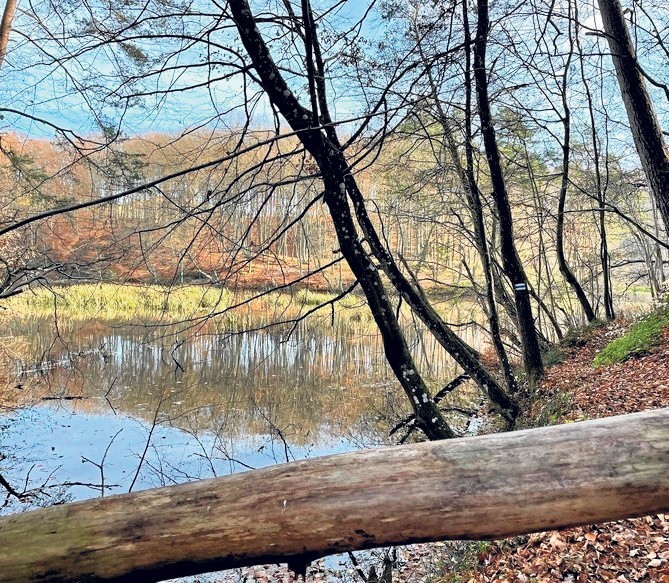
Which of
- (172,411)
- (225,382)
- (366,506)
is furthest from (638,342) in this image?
(172,411)

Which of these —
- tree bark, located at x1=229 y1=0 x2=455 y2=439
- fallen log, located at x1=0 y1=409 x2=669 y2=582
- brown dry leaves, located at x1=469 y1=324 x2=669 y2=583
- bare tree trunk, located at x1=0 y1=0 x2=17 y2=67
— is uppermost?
bare tree trunk, located at x1=0 y1=0 x2=17 y2=67

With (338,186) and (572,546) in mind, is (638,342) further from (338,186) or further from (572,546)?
(338,186)

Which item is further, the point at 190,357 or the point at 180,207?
the point at 190,357

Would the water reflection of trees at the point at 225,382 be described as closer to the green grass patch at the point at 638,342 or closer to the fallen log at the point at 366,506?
the green grass patch at the point at 638,342

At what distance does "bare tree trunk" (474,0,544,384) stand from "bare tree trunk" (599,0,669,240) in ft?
3.98

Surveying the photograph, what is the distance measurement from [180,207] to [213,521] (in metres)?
1.74

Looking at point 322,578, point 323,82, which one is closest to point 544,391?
point 322,578

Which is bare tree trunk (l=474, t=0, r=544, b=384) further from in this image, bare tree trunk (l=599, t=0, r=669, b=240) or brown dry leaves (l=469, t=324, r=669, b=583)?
brown dry leaves (l=469, t=324, r=669, b=583)

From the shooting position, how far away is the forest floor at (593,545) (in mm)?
2658

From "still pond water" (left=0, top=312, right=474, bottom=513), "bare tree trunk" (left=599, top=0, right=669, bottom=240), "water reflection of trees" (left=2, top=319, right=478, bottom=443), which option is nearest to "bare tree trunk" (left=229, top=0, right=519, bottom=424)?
"still pond water" (left=0, top=312, right=474, bottom=513)

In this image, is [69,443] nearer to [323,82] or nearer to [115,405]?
[115,405]

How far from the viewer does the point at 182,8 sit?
328 cm

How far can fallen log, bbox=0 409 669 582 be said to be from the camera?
1371 mm

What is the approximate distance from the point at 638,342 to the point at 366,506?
707cm
